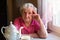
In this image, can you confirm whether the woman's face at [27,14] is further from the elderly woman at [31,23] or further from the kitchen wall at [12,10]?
the kitchen wall at [12,10]

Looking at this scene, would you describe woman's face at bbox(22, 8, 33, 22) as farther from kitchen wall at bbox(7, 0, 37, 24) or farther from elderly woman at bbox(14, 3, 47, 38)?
kitchen wall at bbox(7, 0, 37, 24)

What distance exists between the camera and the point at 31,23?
215cm

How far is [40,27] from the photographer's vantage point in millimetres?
2080

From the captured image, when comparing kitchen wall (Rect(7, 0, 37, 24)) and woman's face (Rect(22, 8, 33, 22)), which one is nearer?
woman's face (Rect(22, 8, 33, 22))

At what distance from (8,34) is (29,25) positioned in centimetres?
53

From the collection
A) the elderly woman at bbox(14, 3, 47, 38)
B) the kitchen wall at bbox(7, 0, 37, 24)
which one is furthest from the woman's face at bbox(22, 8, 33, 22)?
the kitchen wall at bbox(7, 0, 37, 24)

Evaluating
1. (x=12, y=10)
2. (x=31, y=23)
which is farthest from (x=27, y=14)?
(x=12, y=10)

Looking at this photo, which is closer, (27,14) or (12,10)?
(27,14)

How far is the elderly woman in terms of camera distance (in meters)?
2.07

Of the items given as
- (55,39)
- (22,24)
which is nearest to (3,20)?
(22,24)

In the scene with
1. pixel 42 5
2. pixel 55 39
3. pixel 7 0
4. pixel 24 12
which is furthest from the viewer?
pixel 7 0

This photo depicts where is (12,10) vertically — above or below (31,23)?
above

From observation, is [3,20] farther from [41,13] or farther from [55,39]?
[55,39]

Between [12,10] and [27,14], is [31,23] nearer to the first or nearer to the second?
[27,14]
